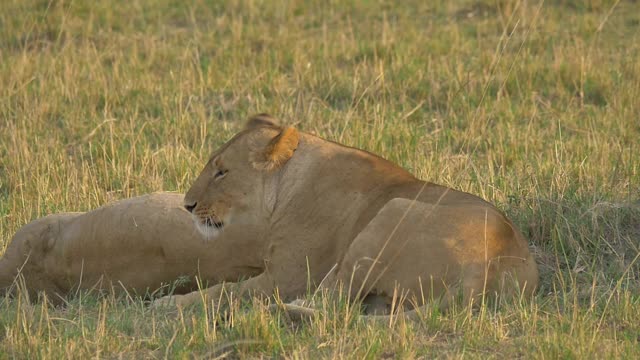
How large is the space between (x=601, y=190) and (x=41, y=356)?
3203 millimetres

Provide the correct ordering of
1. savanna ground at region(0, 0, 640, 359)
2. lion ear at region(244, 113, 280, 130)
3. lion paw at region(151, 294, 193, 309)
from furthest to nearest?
lion ear at region(244, 113, 280, 130)
lion paw at region(151, 294, 193, 309)
savanna ground at region(0, 0, 640, 359)

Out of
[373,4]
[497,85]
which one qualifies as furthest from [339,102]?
[373,4]

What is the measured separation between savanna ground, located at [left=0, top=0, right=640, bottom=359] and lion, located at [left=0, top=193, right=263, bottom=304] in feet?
0.61

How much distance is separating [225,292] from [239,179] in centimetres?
53

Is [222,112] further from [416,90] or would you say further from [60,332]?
[60,332]

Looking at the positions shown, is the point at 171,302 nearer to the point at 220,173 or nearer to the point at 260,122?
the point at 220,173

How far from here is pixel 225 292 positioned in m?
5.17

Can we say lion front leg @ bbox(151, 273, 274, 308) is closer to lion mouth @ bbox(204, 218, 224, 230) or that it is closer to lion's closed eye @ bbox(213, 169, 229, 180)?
lion mouth @ bbox(204, 218, 224, 230)

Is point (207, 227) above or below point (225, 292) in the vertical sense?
above

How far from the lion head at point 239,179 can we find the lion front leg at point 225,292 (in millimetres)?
267

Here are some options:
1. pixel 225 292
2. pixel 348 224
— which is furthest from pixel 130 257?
pixel 348 224

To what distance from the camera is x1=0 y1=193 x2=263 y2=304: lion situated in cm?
539

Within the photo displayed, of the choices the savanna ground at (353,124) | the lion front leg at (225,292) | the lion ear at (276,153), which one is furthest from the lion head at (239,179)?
the savanna ground at (353,124)

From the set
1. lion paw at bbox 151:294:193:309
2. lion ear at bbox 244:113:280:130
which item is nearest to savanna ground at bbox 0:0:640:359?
lion paw at bbox 151:294:193:309
